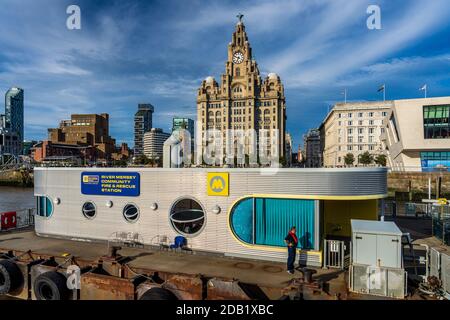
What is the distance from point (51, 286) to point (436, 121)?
6397cm

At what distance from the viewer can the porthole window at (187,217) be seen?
12484 millimetres

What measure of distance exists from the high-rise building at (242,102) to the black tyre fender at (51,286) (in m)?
118

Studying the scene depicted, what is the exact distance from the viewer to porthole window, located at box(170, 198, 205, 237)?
41.0ft

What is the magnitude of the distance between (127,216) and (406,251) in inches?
493

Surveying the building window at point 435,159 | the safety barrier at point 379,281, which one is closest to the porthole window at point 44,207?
the safety barrier at point 379,281

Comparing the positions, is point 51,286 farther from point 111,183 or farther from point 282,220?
point 282,220

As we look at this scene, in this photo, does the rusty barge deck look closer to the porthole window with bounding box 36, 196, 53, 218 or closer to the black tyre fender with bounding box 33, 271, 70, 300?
the black tyre fender with bounding box 33, 271, 70, 300

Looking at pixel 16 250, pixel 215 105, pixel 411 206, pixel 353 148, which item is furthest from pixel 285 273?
pixel 215 105

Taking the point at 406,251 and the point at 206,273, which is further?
the point at 406,251

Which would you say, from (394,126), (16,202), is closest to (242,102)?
(394,126)

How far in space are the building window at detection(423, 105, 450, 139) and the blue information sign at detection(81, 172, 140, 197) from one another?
59011 mm

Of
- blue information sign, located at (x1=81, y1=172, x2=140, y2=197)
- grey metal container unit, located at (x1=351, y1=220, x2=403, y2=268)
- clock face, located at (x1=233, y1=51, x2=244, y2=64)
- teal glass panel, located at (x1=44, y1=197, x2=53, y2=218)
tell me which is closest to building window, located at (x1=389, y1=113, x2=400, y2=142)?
grey metal container unit, located at (x1=351, y1=220, x2=403, y2=268)
